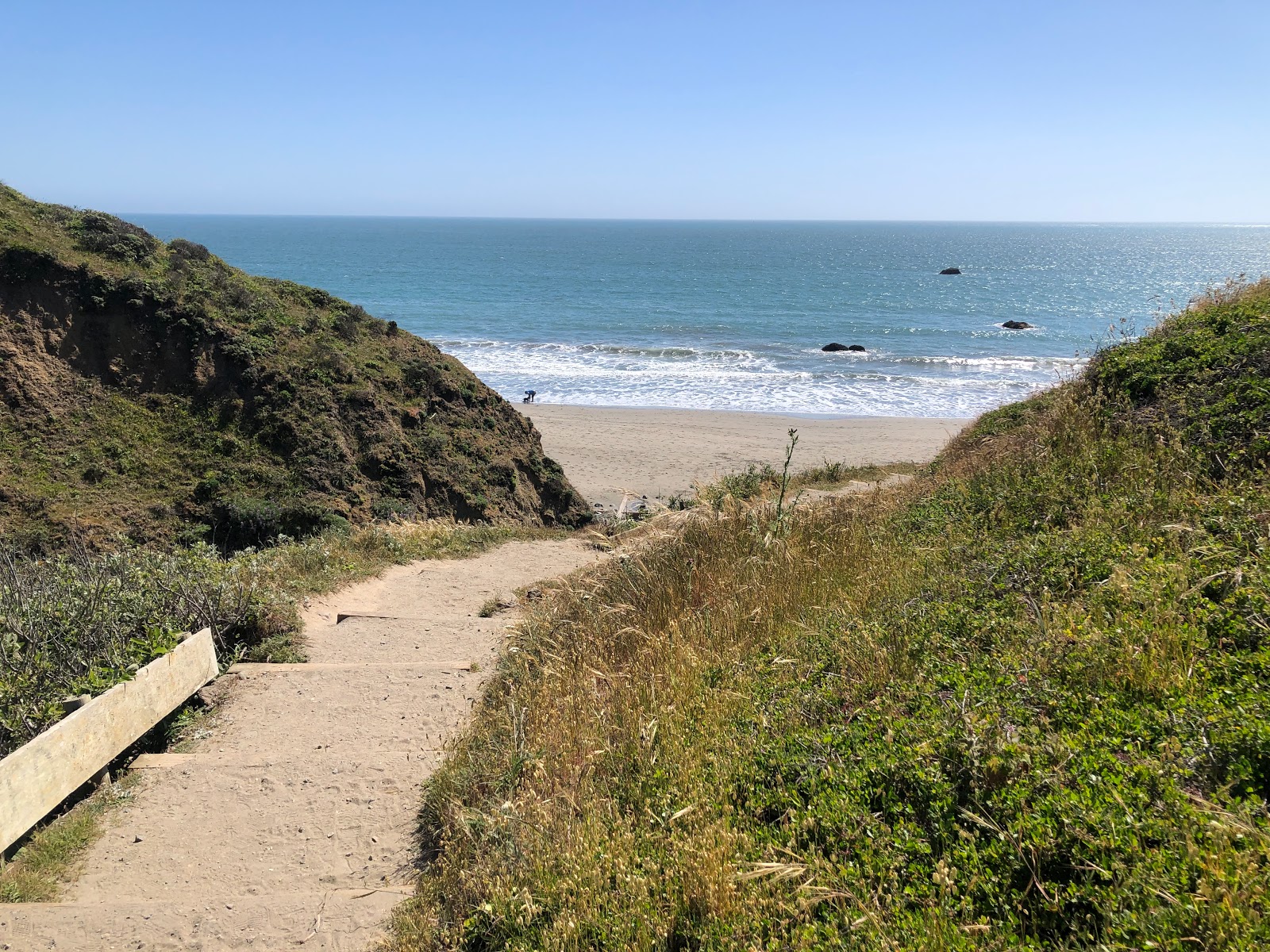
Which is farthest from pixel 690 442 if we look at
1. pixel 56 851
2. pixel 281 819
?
pixel 56 851

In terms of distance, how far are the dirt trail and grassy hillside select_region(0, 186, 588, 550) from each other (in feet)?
24.5

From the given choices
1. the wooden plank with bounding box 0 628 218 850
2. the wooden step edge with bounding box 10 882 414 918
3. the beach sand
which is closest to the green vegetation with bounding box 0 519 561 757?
the wooden plank with bounding box 0 628 218 850

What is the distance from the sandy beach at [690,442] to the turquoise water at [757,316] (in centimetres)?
264

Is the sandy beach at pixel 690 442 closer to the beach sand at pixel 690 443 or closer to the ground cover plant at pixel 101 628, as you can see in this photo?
the beach sand at pixel 690 443

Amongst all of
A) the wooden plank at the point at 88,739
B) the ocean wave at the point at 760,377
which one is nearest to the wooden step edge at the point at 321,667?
the wooden plank at the point at 88,739

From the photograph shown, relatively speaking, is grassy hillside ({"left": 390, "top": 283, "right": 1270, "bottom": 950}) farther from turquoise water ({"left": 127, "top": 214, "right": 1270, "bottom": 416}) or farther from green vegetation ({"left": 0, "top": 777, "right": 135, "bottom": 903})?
turquoise water ({"left": 127, "top": 214, "right": 1270, "bottom": 416})

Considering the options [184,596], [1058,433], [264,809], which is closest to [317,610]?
[184,596]

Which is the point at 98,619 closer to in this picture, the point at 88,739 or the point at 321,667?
the point at 88,739

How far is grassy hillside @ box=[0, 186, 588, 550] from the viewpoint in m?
13.8

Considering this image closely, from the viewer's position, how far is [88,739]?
16.3 feet

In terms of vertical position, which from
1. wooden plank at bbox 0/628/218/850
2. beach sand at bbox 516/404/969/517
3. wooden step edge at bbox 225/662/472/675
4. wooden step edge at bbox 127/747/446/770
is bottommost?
beach sand at bbox 516/404/969/517

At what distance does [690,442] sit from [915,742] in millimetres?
25666

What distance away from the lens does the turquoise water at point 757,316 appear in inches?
1508

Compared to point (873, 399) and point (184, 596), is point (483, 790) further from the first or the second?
point (873, 399)
